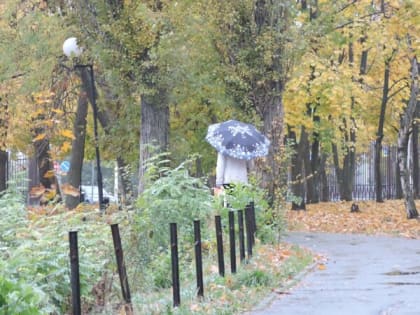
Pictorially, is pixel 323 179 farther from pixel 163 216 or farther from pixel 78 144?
pixel 163 216

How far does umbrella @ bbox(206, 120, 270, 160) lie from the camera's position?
18281mm

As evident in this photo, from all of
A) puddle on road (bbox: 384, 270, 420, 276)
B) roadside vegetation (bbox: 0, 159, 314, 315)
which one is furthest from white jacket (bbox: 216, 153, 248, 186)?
puddle on road (bbox: 384, 270, 420, 276)

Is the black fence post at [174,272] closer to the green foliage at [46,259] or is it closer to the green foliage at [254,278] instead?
the green foliage at [46,259]

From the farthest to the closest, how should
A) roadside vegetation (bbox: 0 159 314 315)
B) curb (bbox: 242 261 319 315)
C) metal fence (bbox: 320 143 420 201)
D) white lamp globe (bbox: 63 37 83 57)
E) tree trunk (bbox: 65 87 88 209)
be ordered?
metal fence (bbox: 320 143 420 201) → tree trunk (bbox: 65 87 88 209) → white lamp globe (bbox: 63 37 83 57) → curb (bbox: 242 261 319 315) → roadside vegetation (bbox: 0 159 314 315)

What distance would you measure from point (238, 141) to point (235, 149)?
9.8 inches


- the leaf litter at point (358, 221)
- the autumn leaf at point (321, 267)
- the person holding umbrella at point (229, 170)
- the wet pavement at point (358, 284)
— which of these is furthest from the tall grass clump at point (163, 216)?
the leaf litter at point (358, 221)

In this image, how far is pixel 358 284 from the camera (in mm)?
12992

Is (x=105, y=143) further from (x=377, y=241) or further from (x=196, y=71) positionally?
(x=377, y=241)

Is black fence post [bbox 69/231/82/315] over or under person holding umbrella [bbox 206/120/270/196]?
under

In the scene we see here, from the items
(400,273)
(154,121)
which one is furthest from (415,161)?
(400,273)

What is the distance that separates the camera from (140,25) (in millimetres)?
22266

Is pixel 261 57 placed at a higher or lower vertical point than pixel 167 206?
higher

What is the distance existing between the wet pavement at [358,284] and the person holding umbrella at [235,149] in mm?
2100

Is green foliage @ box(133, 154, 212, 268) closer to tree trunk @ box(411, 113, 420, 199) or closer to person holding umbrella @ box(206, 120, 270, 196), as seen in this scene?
person holding umbrella @ box(206, 120, 270, 196)
